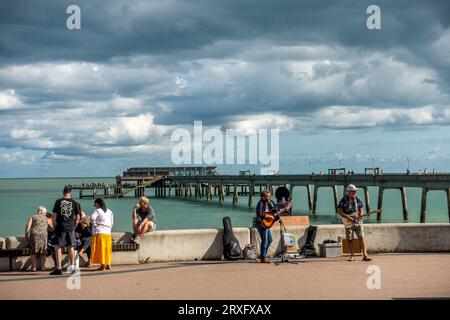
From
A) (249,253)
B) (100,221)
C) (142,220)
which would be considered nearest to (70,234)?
(100,221)

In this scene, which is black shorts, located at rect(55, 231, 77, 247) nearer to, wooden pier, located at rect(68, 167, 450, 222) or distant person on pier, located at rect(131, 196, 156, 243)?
distant person on pier, located at rect(131, 196, 156, 243)

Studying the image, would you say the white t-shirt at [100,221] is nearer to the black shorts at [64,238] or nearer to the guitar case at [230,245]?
the black shorts at [64,238]

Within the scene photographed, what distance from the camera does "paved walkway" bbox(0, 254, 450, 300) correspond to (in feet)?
30.3

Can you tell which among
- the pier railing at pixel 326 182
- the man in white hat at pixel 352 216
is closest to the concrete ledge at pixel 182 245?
the man in white hat at pixel 352 216

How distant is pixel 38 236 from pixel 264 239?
4.23 metres

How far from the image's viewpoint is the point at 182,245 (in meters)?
13.2

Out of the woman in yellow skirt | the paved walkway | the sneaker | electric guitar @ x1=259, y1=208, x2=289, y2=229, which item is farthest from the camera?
electric guitar @ x1=259, y1=208, x2=289, y2=229

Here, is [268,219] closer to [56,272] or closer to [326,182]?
[56,272]

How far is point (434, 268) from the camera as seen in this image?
1158 cm

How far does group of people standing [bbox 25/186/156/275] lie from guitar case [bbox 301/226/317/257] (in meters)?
3.42

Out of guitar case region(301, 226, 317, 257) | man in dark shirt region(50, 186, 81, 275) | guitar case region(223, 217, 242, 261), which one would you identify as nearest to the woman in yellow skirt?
man in dark shirt region(50, 186, 81, 275)

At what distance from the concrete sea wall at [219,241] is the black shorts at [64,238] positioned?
3.07 ft
